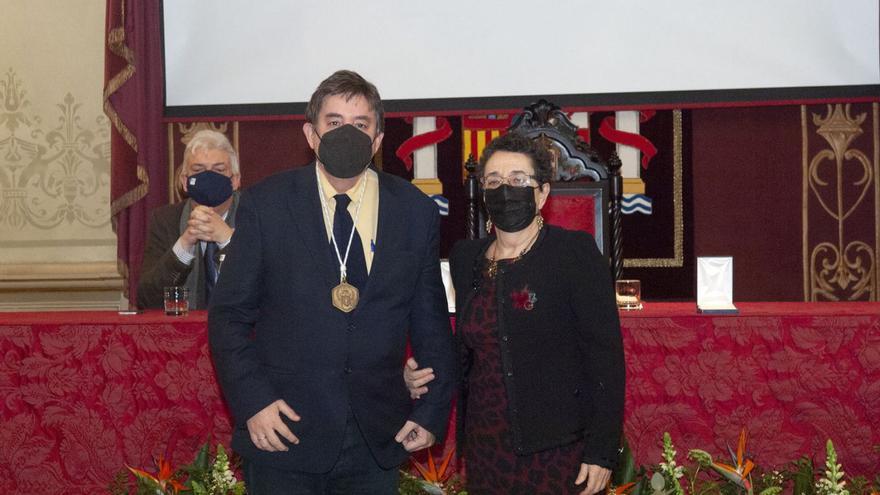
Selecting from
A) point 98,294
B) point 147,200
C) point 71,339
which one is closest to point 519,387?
point 71,339

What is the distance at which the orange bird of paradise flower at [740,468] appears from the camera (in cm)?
283

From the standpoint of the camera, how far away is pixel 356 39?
200 inches

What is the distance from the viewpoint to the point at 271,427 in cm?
190

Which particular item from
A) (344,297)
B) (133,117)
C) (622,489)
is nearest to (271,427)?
(344,297)

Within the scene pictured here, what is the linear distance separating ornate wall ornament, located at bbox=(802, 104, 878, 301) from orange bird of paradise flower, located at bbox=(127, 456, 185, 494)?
11.9 ft

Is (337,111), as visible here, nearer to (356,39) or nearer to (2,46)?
(356,39)

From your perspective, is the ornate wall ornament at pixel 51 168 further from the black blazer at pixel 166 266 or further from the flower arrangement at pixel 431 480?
the flower arrangement at pixel 431 480

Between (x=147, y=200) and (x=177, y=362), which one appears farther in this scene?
(x=147, y=200)

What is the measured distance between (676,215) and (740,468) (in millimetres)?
2511

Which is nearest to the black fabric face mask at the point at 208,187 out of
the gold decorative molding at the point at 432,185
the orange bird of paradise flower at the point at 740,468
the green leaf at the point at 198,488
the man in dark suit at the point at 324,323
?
the green leaf at the point at 198,488

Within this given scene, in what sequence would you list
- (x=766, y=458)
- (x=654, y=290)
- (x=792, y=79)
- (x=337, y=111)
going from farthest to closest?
(x=654, y=290) < (x=792, y=79) < (x=766, y=458) < (x=337, y=111)

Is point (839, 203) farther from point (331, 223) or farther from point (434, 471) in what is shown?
point (331, 223)

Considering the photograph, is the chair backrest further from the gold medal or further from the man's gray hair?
the gold medal

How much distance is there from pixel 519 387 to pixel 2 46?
15.8 ft
